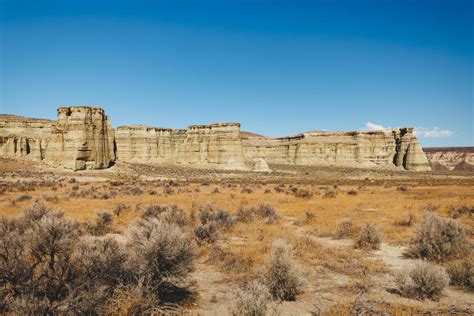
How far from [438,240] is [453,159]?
13370cm

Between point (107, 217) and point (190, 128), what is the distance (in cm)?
6922

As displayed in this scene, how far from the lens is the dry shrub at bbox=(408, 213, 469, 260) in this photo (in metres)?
7.29

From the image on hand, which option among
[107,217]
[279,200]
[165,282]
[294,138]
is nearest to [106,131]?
[279,200]

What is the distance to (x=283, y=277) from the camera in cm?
532

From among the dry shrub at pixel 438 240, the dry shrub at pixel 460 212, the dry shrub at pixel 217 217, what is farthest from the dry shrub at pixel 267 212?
the dry shrub at pixel 460 212

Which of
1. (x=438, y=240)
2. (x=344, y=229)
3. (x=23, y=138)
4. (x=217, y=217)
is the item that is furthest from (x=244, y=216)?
(x=23, y=138)

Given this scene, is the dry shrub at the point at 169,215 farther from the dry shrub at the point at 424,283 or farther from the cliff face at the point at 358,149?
the cliff face at the point at 358,149

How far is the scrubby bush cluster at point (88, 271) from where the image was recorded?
12.9 ft

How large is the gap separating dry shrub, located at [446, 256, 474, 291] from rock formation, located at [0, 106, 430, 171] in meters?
49.1

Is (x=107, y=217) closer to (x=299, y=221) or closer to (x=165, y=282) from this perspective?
(x=165, y=282)

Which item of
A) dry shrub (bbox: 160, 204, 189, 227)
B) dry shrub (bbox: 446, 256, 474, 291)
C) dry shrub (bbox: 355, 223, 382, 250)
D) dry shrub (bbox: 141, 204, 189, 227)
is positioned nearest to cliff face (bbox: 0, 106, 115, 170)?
dry shrub (bbox: 141, 204, 189, 227)

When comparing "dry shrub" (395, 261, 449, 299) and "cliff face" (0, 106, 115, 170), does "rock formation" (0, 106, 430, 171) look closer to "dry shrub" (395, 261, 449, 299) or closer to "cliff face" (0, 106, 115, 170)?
"cliff face" (0, 106, 115, 170)

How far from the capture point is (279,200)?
1956cm

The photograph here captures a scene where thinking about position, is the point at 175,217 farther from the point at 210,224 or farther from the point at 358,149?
the point at 358,149
